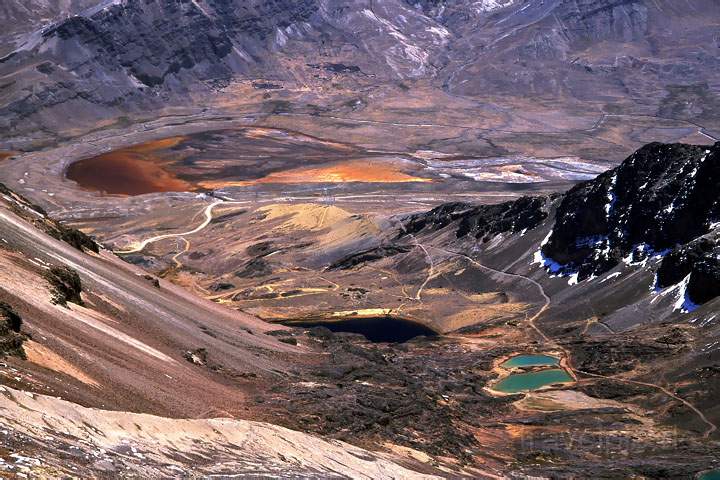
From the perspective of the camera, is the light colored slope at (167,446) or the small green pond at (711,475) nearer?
the light colored slope at (167,446)

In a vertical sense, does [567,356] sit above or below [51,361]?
below

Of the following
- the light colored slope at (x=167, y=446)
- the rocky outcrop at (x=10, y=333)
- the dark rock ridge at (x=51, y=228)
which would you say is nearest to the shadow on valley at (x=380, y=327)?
the dark rock ridge at (x=51, y=228)

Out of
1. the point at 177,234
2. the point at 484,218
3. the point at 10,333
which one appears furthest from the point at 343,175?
the point at 10,333

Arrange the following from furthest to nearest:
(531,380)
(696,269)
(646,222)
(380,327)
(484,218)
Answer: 1. (484,218)
2. (380,327)
3. (646,222)
4. (696,269)
5. (531,380)

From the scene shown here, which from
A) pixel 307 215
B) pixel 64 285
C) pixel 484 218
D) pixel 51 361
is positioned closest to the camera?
pixel 51 361

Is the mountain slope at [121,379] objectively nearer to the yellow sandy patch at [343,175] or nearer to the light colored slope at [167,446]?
the light colored slope at [167,446]

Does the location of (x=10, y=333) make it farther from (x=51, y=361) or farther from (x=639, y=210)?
(x=639, y=210)

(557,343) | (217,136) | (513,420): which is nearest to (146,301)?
(513,420)
